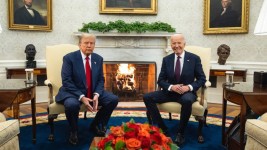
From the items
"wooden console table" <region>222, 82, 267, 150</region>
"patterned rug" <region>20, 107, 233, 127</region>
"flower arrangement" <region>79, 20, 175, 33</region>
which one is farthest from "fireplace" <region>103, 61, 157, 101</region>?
"wooden console table" <region>222, 82, 267, 150</region>

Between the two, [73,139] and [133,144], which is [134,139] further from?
[73,139]

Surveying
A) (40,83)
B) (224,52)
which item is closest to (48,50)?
(40,83)

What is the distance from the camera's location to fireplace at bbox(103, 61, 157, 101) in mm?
6910

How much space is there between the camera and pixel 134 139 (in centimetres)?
188

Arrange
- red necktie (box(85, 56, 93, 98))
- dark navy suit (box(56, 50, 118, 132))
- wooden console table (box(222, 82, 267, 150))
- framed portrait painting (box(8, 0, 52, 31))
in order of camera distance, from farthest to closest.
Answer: framed portrait painting (box(8, 0, 52, 31)) → red necktie (box(85, 56, 93, 98)) → dark navy suit (box(56, 50, 118, 132)) → wooden console table (box(222, 82, 267, 150))

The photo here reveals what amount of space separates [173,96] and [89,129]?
1.27m

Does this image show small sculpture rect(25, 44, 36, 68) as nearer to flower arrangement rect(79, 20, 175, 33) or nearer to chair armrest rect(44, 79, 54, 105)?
flower arrangement rect(79, 20, 175, 33)

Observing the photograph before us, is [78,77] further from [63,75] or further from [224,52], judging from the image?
[224,52]

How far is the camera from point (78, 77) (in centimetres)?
397

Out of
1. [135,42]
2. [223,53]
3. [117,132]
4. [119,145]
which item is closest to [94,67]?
[117,132]

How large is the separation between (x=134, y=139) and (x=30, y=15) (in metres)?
5.26

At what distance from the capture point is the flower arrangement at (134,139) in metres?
1.87

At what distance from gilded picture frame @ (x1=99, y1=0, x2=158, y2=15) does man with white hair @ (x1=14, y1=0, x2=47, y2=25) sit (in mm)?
1349

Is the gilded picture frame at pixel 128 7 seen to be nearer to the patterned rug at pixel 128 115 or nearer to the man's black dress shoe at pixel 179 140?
the patterned rug at pixel 128 115
